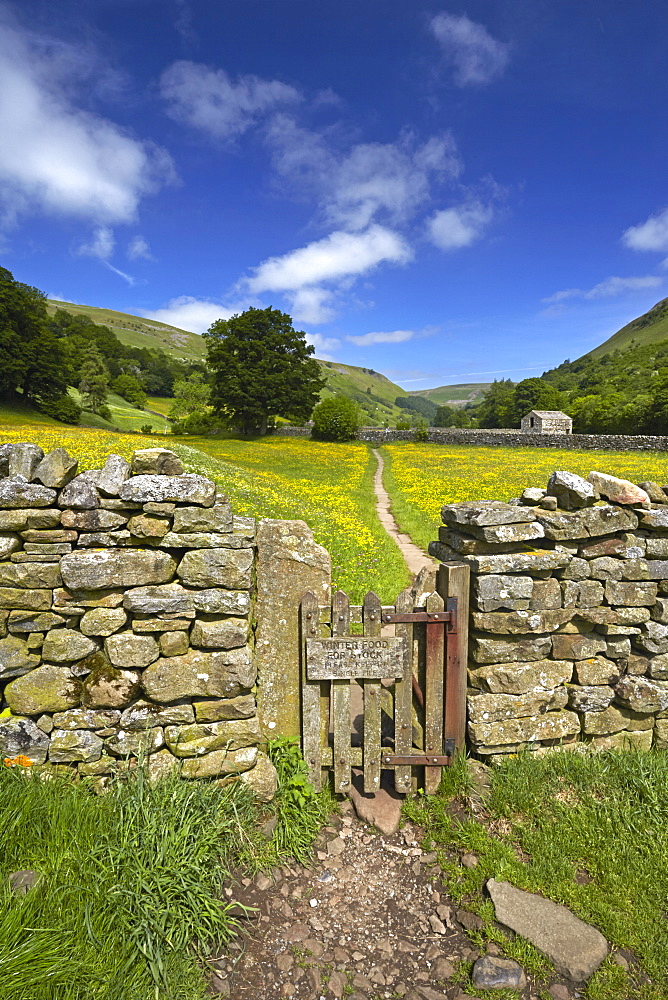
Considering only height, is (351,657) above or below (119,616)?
below

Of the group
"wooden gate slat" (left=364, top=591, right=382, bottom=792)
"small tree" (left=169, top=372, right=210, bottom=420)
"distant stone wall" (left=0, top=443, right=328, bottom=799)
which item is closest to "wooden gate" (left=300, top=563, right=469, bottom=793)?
"wooden gate slat" (left=364, top=591, right=382, bottom=792)

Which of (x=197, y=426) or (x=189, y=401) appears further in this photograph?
(x=189, y=401)

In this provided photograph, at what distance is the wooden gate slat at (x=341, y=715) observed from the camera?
436 cm

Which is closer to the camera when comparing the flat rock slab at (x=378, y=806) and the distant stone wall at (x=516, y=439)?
the flat rock slab at (x=378, y=806)

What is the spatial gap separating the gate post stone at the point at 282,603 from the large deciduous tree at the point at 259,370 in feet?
165

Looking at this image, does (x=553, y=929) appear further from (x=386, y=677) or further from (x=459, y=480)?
(x=459, y=480)

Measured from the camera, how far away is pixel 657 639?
16.1 feet

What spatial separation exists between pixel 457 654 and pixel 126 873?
3268 millimetres

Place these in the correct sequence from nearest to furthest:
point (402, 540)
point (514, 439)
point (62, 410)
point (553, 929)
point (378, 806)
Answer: point (553, 929) < point (378, 806) < point (402, 540) < point (62, 410) < point (514, 439)

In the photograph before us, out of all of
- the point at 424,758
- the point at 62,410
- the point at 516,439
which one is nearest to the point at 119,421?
the point at 62,410

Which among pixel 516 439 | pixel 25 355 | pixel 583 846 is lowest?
pixel 583 846

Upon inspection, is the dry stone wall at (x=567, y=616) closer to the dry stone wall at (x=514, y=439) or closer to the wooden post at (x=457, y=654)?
the wooden post at (x=457, y=654)

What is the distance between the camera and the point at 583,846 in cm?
384

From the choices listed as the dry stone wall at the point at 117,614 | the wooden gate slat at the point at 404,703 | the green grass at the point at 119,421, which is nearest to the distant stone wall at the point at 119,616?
the dry stone wall at the point at 117,614
